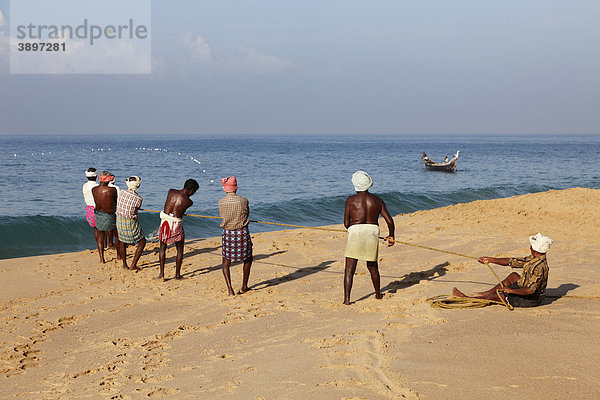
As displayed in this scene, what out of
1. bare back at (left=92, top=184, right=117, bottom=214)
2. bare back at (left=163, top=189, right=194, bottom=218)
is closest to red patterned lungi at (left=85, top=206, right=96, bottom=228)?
bare back at (left=92, top=184, right=117, bottom=214)

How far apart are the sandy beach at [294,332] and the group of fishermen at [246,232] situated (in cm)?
24

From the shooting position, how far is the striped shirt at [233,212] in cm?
706

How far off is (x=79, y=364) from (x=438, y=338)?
341cm

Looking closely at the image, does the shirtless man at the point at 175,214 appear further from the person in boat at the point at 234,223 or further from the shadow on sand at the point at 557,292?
the shadow on sand at the point at 557,292

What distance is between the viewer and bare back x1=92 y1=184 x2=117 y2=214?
9172 millimetres

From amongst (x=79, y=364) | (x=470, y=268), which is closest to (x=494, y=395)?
(x=79, y=364)

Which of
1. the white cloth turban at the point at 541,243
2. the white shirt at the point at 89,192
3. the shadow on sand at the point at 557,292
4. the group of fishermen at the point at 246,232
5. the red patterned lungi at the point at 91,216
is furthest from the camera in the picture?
the red patterned lungi at the point at 91,216

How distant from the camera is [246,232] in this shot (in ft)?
23.7

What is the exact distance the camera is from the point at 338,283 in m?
7.93

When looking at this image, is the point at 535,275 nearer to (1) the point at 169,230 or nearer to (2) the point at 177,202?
(2) the point at 177,202

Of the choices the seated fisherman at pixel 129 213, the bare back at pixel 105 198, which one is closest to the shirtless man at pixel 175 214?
the seated fisherman at pixel 129 213

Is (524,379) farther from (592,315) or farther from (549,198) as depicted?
(549,198)

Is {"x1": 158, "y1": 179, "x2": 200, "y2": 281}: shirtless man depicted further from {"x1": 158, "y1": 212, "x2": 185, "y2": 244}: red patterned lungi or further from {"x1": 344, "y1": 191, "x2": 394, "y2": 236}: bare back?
{"x1": 344, "y1": 191, "x2": 394, "y2": 236}: bare back

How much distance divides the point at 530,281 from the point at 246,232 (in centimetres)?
355
